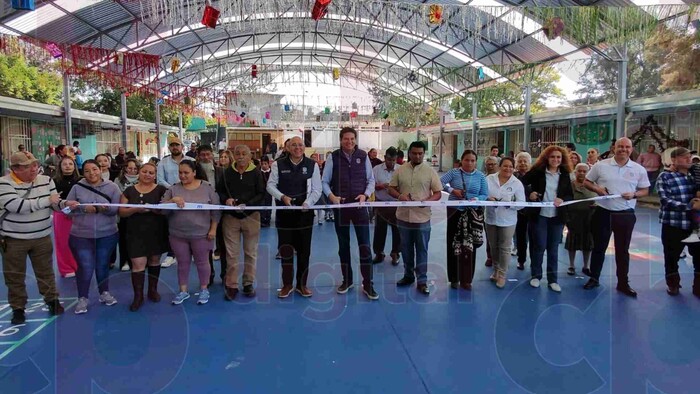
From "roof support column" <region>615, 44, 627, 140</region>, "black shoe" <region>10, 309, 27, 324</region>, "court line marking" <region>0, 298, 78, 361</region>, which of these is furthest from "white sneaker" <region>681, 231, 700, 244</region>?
"roof support column" <region>615, 44, 627, 140</region>

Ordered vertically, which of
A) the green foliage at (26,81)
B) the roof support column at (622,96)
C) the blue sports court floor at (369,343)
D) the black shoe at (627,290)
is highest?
the green foliage at (26,81)

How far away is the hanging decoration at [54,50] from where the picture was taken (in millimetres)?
11078

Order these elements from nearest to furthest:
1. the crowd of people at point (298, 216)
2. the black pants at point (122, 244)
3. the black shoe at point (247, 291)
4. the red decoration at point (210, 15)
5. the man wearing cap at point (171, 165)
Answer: the crowd of people at point (298, 216) < the black shoe at point (247, 291) < the black pants at point (122, 244) < the man wearing cap at point (171, 165) < the red decoration at point (210, 15)

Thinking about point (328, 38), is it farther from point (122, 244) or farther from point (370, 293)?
point (370, 293)

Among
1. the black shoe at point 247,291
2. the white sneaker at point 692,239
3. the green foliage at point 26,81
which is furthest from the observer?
the green foliage at point 26,81

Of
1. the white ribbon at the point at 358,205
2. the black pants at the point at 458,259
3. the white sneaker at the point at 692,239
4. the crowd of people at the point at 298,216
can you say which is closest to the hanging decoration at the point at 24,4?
the crowd of people at the point at 298,216

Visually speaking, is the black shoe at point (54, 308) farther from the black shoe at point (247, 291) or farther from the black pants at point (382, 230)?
the black pants at point (382, 230)

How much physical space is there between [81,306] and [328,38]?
25087 mm

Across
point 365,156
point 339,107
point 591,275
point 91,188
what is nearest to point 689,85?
point 591,275

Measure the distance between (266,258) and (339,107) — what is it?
30.4m

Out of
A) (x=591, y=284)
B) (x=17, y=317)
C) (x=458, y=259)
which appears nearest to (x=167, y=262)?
(x=17, y=317)

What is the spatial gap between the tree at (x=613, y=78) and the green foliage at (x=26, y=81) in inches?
869

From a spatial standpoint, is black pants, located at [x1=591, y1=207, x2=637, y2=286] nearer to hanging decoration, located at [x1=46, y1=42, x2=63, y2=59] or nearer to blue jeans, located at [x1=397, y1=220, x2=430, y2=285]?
blue jeans, located at [x1=397, y1=220, x2=430, y2=285]

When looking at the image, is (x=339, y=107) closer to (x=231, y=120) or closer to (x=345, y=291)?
(x=231, y=120)
